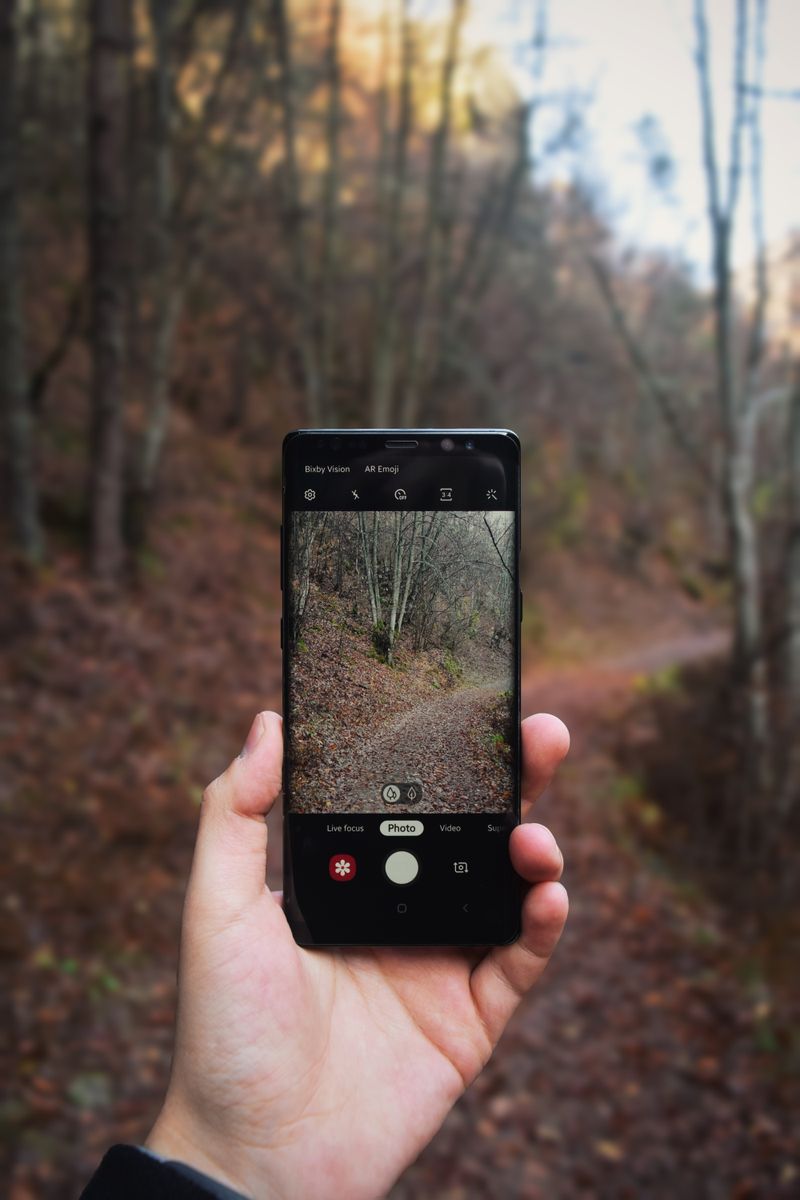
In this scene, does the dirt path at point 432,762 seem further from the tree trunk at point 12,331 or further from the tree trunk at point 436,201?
the tree trunk at point 436,201

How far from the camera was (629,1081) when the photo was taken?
582 centimetres

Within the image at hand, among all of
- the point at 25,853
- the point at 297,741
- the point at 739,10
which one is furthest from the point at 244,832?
the point at 739,10

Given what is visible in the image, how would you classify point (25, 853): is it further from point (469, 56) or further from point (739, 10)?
point (469, 56)

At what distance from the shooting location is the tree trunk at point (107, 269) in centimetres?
938

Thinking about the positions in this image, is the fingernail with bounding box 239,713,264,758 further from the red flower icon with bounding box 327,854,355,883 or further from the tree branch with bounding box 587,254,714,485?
the tree branch with bounding box 587,254,714,485

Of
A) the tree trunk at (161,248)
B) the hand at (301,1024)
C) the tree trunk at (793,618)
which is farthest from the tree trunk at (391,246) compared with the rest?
the hand at (301,1024)

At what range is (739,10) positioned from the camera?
25.5 ft

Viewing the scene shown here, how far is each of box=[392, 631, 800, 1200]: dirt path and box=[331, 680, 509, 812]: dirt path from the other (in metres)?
3.54

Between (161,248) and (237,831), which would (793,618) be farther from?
(161,248)

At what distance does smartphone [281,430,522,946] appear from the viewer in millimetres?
2318

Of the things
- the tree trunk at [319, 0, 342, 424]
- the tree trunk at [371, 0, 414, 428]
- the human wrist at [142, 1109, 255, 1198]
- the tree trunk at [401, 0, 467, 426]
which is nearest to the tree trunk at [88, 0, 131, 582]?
the tree trunk at [319, 0, 342, 424]

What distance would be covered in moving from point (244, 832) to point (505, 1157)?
163 inches

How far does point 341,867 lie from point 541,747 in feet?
2.12

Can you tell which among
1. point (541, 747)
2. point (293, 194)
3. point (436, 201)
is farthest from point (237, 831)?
point (436, 201)
